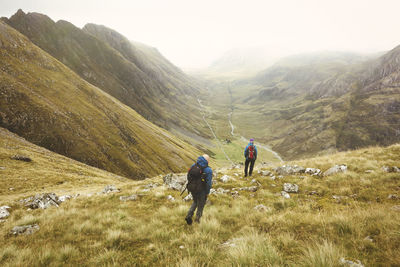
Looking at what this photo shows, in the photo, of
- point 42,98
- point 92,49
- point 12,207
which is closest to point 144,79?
point 92,49

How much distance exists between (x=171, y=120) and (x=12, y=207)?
167260 millimetres

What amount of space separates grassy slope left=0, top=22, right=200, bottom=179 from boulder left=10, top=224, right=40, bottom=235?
49648 millimetres

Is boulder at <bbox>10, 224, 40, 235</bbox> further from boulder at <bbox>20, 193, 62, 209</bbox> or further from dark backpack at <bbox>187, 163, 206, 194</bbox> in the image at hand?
dark backpack at <bbox>187, 163, 206, 194</bbox>

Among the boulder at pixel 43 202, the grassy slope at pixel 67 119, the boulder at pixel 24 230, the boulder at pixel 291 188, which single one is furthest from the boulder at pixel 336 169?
the grassy slope at pixel 67 119

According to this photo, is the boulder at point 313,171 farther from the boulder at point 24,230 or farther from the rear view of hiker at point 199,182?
the boulder at point 24,230

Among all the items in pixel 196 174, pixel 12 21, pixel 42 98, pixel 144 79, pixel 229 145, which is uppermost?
pixel 12 21

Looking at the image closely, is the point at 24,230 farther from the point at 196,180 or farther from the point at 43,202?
the point at 196,180

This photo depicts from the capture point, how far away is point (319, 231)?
5.39m

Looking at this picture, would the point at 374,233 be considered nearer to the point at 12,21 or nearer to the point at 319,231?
the point at 319,231

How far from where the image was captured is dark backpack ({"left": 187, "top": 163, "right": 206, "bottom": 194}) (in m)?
8.03

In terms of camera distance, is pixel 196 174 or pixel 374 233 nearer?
pixel 374 233

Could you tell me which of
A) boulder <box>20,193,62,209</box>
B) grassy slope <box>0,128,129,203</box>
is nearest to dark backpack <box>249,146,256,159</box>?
boulder <box>20,193,62,209</box>

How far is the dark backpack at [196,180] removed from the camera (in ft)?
26.3

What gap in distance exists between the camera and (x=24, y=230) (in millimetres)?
→ 7422
